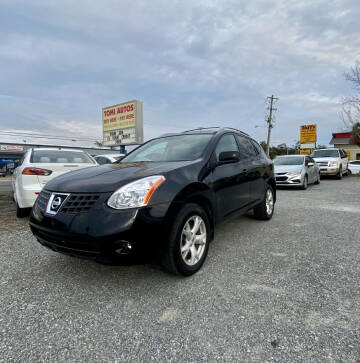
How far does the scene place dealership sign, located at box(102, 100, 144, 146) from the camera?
17.7 meters

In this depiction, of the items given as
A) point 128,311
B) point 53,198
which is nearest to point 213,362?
point 128,311

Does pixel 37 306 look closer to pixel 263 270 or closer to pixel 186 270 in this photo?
pixel 186 270

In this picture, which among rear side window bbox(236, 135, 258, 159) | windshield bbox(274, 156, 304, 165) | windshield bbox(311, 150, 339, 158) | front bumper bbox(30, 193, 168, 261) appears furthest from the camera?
windshield bbox(311, 150, 339, 158)

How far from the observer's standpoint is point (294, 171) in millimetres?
9547

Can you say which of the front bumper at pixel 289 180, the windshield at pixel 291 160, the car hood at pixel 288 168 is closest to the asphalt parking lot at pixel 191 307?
the front bumper at pixel 289 180

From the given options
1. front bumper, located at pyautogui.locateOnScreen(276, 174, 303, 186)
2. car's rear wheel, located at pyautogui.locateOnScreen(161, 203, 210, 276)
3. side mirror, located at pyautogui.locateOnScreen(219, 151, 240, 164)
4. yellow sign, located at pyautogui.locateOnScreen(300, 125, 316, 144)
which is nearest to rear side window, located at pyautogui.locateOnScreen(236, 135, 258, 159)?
side mirror, located at pyautogui.locateOnScreen(219, 151, 240, 164)

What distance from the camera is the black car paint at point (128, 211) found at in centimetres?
199

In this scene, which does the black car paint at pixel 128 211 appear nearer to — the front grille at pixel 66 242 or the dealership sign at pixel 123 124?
the front grille at pixel 66 242

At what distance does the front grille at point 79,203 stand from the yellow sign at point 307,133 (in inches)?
1066

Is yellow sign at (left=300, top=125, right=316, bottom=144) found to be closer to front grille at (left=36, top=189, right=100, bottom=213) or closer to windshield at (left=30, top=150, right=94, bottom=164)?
windshield at (left=30, top=150, right=94, bottom=164)

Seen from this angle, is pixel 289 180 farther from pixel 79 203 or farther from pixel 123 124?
pixel 123 124

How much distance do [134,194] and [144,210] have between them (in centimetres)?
17

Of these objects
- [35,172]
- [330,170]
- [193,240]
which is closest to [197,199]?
[193,240]

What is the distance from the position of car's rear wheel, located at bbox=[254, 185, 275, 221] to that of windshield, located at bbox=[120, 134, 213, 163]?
195 cm
